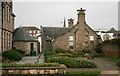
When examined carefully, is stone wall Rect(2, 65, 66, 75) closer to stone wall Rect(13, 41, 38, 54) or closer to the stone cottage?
the stone cottage

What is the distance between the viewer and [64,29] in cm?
5522

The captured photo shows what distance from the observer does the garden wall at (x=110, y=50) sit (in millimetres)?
38438

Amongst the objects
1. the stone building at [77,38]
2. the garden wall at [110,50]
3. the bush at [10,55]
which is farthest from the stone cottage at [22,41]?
the bush at [10,55]

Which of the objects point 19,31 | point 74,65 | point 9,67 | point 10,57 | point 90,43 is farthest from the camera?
point 90,43

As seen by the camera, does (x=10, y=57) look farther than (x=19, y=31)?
No

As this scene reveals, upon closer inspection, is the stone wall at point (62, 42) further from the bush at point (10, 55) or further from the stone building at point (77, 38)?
the bush at point (10, 55)

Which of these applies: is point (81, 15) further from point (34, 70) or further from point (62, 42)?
point (34, 70)

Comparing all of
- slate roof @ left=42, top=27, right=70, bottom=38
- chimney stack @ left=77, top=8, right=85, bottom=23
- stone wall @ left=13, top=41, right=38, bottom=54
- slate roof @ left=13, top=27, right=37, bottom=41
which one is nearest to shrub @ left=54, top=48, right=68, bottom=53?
slate roof @ left=42, top=27, right=70, bottom=38

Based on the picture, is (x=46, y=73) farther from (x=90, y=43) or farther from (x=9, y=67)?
(x=90, y=43)

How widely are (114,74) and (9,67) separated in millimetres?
7620

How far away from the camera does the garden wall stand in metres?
38.4

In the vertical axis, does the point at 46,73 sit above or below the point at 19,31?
below

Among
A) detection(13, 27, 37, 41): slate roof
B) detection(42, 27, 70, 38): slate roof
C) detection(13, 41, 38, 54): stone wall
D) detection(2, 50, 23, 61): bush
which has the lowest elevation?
detection(2, 50, 23, 61): bush

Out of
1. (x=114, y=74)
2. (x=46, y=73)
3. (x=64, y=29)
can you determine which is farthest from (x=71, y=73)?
(x=64, y=29)
